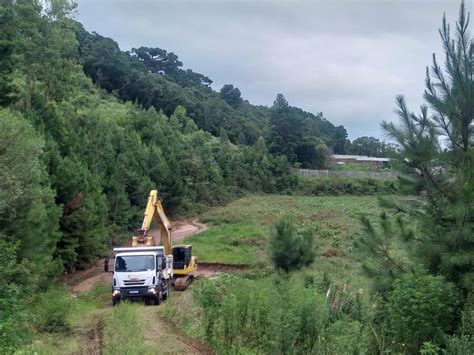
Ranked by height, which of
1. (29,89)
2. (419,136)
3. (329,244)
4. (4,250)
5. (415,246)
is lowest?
(329,244)

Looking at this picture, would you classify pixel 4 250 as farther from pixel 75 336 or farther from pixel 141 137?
pixel 141 137

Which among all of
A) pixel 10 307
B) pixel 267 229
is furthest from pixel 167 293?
pixel 267 229

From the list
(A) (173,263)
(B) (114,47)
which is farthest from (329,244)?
(B) (114,47)

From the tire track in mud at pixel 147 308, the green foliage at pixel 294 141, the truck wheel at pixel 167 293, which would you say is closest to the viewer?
the tire track in mud at pixel 147 308

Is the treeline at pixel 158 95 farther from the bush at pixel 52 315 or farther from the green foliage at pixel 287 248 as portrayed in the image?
the bush at pixel 52 315

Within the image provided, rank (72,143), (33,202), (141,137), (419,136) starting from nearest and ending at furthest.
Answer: (419,136) < (33,202) < (72,143) < (141,137)

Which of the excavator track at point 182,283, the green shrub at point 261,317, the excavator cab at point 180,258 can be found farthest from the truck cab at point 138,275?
the green shrub at point 261,317

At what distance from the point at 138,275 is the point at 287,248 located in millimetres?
6185

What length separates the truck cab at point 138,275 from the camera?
23312mm

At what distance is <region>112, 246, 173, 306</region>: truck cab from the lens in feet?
76.5

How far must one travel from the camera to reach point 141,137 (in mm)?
63344

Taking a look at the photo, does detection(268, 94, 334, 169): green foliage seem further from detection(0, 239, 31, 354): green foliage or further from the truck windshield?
detection(0, 239, 31, 354): green foliage

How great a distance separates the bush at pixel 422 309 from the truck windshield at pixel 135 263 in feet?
49.4

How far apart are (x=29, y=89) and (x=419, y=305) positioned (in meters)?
29.4
